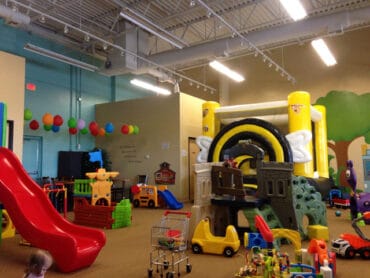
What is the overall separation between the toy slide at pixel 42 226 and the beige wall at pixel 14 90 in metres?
1.94

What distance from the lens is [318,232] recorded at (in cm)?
556

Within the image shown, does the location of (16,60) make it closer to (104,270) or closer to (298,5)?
(104,270)

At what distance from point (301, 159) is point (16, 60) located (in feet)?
22.6

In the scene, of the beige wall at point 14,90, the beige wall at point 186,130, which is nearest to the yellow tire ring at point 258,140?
the beige wall at point 186,130

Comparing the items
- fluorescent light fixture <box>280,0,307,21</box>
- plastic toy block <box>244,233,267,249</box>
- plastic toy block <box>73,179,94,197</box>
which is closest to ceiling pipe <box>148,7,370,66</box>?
fluorescent light fixture <box>280,0,307,21</box>

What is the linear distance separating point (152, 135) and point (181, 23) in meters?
3.72

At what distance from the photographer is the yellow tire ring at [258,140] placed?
8.02m

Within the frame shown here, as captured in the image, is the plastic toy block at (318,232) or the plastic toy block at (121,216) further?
the plastic toy block at (121,216)

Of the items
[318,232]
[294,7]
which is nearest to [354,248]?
[318,232]

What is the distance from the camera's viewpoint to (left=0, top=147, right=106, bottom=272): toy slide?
4031 mm

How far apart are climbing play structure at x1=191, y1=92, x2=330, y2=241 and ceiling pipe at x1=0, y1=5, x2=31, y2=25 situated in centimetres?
529

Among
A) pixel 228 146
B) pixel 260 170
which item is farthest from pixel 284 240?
pixel 228 146

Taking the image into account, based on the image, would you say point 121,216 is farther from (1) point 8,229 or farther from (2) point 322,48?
(2) point 322,48

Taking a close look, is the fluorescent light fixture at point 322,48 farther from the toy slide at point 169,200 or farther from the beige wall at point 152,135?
the toy slide at point 169,200
